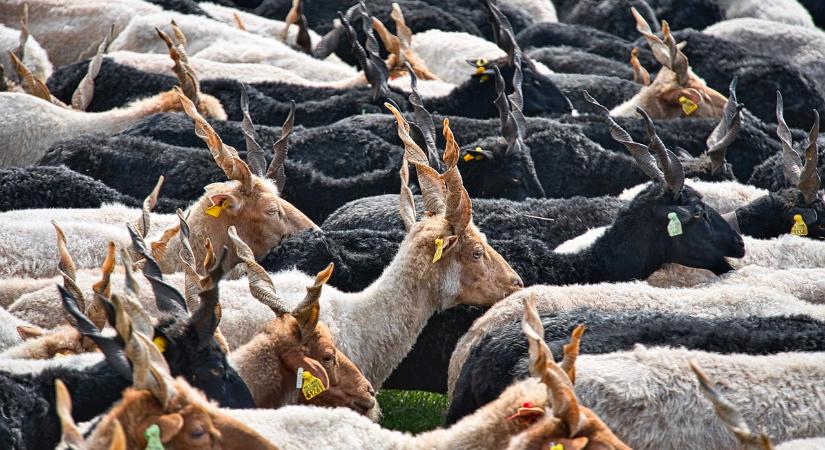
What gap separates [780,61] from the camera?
13156 mm

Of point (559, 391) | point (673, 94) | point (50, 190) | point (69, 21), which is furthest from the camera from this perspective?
point (69, 21)

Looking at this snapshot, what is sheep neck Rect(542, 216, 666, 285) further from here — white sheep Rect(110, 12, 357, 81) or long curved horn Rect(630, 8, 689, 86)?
white sheep Rect(110, 12, 357, 81)

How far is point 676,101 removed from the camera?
1184cm

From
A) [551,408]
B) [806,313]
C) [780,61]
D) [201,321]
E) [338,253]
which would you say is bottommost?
[780,61]

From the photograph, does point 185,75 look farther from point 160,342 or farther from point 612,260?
point 160,342

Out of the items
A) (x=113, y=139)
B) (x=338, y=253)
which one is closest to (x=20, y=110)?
(x=113, y=139)

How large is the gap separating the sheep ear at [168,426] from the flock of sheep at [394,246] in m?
0.03

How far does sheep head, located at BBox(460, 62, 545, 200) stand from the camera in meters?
9.59

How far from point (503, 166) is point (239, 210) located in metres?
2.87

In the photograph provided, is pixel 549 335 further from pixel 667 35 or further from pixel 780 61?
pixel 780 61

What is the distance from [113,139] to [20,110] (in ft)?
3.24

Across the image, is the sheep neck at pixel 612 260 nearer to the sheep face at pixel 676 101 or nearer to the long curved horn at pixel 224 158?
the long curved horn at pixel 224 158

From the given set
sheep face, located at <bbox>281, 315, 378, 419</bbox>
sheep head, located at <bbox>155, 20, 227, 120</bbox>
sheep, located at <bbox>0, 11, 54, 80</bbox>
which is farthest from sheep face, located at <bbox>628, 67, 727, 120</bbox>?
sheep face, located at <bbox>281, 315, 378, 419</bbox>

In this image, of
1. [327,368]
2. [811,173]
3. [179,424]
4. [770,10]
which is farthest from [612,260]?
[770,10]
